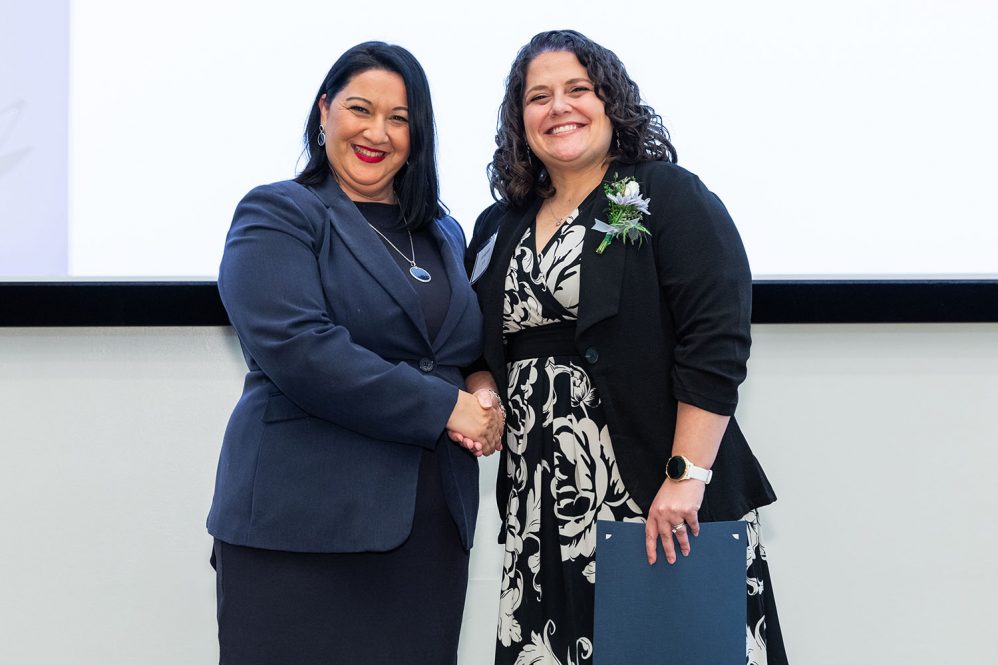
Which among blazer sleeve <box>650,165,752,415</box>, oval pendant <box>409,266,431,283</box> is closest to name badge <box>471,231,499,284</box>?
oval pendant <box>409,266,431,283</box>

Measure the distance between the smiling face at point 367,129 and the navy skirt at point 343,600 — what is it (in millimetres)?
557

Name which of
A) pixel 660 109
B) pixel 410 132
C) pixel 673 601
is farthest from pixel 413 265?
pixel 660 109

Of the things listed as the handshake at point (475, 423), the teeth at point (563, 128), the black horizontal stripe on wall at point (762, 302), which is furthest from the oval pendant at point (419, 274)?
the black horizontal stripe on wall at point (762, 302)

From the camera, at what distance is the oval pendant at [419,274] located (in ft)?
5.74

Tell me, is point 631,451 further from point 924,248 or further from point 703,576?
point 924,248

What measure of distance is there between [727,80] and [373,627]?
61.3 inches

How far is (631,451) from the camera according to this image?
1.59 meters

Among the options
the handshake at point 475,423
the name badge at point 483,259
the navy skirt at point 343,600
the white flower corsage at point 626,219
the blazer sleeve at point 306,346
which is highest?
the white flower corsage at point 626,219

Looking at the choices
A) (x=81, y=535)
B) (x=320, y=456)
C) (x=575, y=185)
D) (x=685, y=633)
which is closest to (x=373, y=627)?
(x=320, y=456)

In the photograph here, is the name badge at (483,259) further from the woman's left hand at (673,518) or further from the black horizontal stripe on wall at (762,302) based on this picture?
the black horizontal stripe on wall at (762,302)

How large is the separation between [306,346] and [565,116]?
66 cm

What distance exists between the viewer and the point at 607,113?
1.75 metres

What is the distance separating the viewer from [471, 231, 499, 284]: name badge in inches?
71.9

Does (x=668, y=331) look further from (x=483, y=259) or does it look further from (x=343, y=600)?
(x=343, y=600)
